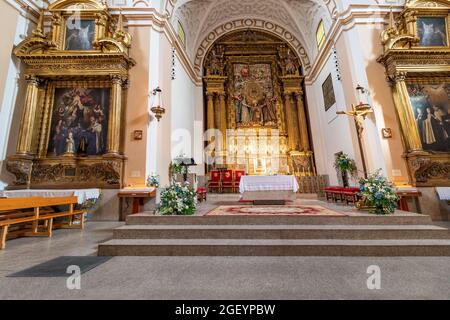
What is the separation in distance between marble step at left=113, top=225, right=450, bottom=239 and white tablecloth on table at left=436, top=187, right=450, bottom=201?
3562 millimetres

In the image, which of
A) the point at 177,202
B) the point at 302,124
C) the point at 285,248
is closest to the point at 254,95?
the point at 302,124

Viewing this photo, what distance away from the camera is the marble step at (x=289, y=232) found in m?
3.28

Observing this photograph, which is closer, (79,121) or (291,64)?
(79,121)

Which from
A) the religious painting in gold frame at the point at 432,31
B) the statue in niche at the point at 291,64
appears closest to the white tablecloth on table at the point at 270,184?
the religious painting in gold frame at the point at 432,31

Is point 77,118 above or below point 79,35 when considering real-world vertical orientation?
below

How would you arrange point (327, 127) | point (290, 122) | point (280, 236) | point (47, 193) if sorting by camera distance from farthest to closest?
point (290, 122)
point (327, 127)
point (47, 193)
point (280, 236)

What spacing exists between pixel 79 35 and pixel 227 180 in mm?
8775

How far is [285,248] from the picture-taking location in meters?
2.99

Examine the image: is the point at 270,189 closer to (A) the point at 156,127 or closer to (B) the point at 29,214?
(A) the point at 156,127

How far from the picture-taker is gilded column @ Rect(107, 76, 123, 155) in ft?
20.5

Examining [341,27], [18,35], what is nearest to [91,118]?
[18,35]

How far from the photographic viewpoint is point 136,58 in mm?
7027

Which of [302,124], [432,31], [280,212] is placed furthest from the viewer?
[302,124]
